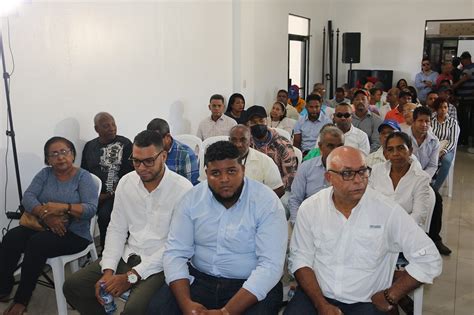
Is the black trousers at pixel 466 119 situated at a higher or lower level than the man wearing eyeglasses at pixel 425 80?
lower

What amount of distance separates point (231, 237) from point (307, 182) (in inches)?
40.9

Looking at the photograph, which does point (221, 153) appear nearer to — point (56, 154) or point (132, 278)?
point (132, 278)

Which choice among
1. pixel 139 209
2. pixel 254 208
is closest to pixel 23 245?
pixel 139 209

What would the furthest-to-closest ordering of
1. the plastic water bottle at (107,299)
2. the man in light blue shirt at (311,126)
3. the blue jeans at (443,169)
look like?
the man in light blue shirt at (311,126), the blue jeans at (443,169), the plastic water bottle at (107,299)

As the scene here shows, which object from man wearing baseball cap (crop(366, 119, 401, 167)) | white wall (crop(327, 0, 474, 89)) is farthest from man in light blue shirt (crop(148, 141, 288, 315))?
white wall (crop(327, 0, 474, 89))

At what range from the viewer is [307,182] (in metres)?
2.96

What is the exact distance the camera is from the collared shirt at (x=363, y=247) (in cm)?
192

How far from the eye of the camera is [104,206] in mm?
3477

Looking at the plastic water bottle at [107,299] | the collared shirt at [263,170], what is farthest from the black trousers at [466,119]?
the plastic water bottle at [107,299]

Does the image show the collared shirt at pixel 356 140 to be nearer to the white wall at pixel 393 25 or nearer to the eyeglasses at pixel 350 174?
the eyeglasses at pixel 350 174

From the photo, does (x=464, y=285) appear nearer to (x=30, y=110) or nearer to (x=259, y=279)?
(x=259, y=279)

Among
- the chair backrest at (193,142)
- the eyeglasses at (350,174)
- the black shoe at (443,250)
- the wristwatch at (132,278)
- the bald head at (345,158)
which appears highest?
the bald head at (345,158)

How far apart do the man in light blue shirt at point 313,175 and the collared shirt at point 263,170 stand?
234mm

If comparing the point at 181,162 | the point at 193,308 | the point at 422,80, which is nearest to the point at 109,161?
the point at 181,162
